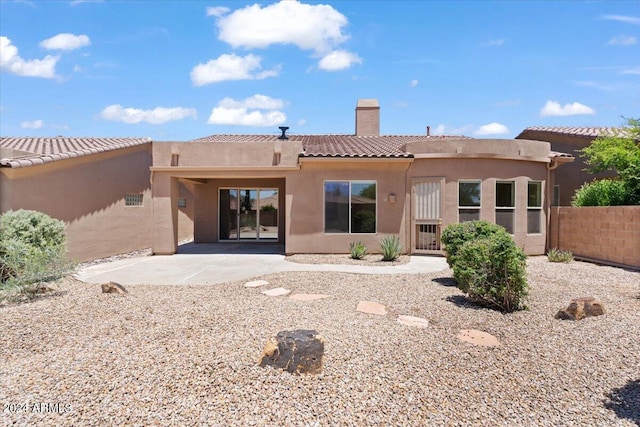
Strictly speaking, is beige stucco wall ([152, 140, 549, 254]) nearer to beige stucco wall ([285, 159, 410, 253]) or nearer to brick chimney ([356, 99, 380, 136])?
beige stucco wall ([285, 159, 410, 253])

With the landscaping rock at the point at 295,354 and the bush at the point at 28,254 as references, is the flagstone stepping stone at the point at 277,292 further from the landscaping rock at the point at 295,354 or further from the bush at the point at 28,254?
the bush at the point at 28,254

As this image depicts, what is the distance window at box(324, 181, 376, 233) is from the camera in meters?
13.5

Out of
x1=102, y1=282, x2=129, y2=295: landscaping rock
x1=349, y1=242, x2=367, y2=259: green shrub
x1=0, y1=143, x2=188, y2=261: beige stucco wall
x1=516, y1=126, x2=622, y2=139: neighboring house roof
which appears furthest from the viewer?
x1=516, y1=126, x2=622, y2=139: neighboring house roof

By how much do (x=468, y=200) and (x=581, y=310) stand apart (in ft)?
25.3

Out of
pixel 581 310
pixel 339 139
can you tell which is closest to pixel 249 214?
pixel 339 139

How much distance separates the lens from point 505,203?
1375 cm

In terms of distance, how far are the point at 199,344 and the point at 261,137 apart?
58.4 feet

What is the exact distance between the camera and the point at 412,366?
4.38m

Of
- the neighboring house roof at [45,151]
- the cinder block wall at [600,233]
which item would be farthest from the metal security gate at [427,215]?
the neighboring house roof at [45,151]

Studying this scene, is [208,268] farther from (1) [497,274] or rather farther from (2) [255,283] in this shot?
(1) [497,274]

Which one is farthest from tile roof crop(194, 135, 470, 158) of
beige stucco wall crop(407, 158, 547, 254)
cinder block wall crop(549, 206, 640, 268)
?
cinder block wall crop(549, 206, 640, 268)

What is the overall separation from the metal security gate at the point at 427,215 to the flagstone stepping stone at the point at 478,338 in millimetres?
8162

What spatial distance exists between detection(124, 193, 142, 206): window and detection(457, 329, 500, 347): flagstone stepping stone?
45.8 ft

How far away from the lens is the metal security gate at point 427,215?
Answer: 13.5 meters
